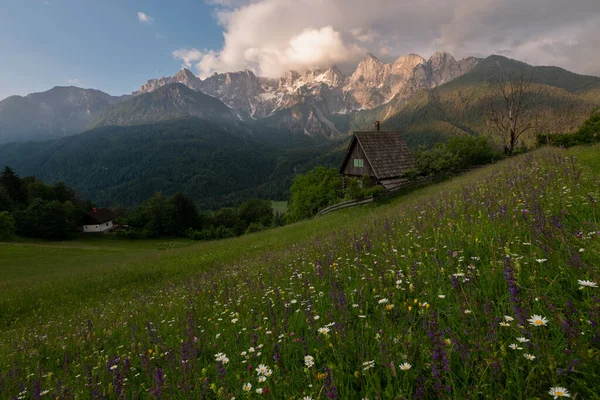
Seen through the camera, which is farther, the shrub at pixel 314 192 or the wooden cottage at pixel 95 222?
the wooden cottage at pixel 95 222

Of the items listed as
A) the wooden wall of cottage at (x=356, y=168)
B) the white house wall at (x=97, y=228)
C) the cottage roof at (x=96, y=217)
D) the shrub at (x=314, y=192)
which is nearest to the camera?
the wooden wall of cottage at (x=356, y=168)

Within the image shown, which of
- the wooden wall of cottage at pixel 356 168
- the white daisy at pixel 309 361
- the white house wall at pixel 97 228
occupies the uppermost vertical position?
the wooden wall of cottage at pixel 356 168

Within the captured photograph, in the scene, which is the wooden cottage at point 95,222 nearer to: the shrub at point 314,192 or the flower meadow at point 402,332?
the shrub at point 314,192

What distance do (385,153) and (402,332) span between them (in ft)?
132

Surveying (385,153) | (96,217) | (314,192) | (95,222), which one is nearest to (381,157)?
(385,153)

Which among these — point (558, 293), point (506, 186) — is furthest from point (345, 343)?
point (506, 186)

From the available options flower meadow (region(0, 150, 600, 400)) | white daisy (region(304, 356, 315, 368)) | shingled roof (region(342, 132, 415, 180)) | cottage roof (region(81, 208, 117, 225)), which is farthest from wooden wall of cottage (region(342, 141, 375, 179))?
cottage roof (region(81, 208, 117, 225))

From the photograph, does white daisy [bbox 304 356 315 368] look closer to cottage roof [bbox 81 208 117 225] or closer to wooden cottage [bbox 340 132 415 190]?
wooden cottage [bbox 340 132 415 190]

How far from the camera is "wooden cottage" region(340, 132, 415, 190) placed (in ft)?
129

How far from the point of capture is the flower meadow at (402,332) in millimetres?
2430

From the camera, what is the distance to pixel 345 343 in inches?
133

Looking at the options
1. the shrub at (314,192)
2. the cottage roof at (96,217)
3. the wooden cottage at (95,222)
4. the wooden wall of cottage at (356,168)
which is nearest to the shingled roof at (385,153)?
the wooden wall of cottage at (356,168)

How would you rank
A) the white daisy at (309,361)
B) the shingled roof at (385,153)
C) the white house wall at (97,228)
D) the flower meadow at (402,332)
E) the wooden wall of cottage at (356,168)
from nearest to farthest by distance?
the flower meadow at (402,332) → the white daisy at (309,361) → the shingled roof at (385,153) → the wooden wall of cottage at (356,168) → the white house wall at (97,228)

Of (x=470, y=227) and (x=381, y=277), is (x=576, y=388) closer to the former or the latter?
(x=381, y=277)
